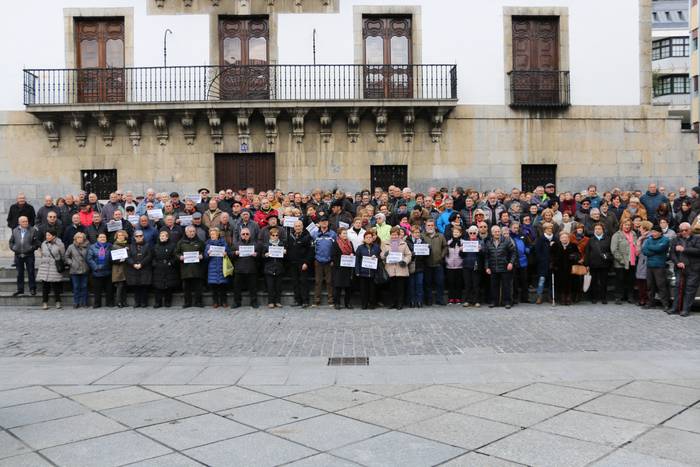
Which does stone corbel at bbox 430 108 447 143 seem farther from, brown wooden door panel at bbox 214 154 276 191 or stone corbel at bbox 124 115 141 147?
stone corbel at bbox 124 115 141 147

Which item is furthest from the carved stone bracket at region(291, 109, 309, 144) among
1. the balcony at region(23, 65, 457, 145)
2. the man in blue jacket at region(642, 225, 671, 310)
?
the man in blue jacket at region(642, 225, 671, 310)

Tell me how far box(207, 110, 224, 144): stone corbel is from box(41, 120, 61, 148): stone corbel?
469cm

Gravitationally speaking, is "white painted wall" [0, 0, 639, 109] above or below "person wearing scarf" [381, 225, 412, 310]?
above

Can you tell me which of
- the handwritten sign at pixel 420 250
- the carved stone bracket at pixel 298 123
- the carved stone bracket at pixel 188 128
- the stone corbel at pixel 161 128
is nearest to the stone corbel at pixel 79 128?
the stone corbel at pixel 161 128

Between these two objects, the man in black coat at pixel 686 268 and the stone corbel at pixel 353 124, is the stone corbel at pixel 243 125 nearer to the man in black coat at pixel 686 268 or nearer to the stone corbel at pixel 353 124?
the stone corbel at pixel 353 124

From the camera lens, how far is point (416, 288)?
13008 millimetres

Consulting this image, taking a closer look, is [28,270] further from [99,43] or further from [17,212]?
[99,43]

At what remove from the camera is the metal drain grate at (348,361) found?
25.8 feet

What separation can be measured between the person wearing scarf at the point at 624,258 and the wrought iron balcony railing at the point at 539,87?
7.23 meters

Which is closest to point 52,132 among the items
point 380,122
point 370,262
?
point 380,122

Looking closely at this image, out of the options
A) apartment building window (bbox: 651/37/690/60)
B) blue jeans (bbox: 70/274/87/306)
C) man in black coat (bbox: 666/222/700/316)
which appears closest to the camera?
man in black coat (bbox: 666/222/700/316)

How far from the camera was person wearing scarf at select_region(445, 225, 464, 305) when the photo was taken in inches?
513

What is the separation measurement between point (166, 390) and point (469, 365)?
3.59 meters

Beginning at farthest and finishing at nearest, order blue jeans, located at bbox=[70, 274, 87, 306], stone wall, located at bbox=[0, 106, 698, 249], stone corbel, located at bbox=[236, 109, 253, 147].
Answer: stone wall, located at bbox=[0, 106, 698, 249]
stone corbel, located at bbox=[236, 109, 253, 147]
blue jeans, located at bbox=[70, 274, 87, 306]
